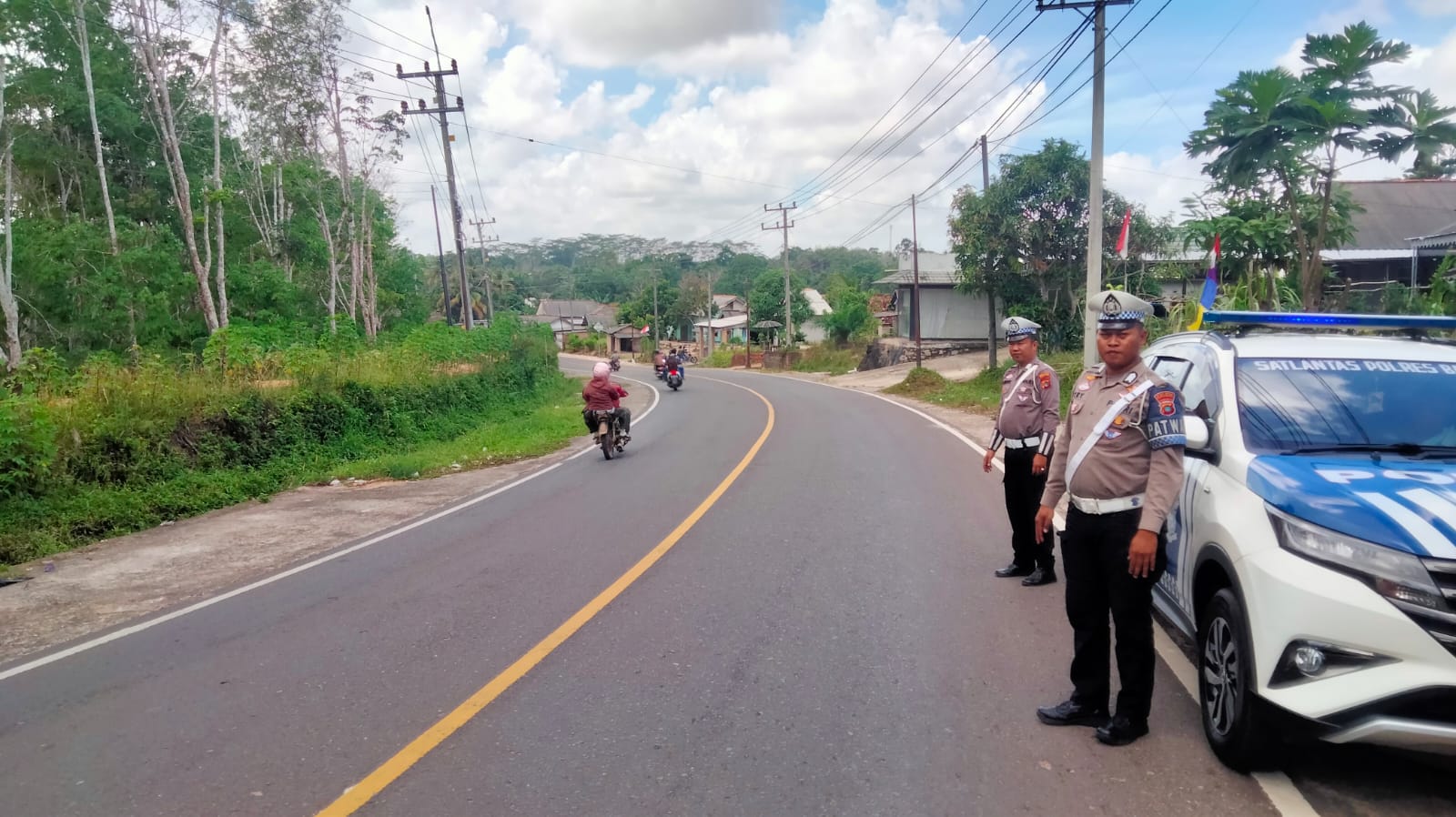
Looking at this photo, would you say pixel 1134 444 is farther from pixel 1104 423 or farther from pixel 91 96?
pixel 91 96

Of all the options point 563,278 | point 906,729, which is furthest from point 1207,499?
point 563,278

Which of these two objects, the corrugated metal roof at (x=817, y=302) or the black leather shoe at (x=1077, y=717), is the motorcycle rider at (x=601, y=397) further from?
the corrugated metal roof at (x=817, y=302)

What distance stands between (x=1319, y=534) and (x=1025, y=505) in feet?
10.4

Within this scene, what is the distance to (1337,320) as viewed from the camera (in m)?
4.64

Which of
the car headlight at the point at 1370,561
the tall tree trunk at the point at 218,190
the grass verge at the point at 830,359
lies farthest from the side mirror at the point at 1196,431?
the grass verge at the point at 830,359

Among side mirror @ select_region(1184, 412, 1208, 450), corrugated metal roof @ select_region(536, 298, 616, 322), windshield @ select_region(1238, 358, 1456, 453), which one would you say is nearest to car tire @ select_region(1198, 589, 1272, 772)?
side mirror @ select_region(1184, 412, 1208, 450)

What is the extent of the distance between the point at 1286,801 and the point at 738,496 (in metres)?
6.99

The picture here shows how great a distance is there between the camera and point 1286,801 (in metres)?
3.28

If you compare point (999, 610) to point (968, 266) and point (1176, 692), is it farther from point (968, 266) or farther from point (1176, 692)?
point (968, 266)

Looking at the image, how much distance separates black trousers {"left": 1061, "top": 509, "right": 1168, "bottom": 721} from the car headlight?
0.51 meters

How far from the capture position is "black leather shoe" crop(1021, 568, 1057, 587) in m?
6.27

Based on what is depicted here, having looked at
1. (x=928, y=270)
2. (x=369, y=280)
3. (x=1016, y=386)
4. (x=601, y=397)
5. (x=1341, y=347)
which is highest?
(x=369, y=280)

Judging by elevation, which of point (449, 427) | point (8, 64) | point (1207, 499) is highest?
point (8, 64)

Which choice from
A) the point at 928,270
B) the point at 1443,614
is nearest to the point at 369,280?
the point at 928,270
